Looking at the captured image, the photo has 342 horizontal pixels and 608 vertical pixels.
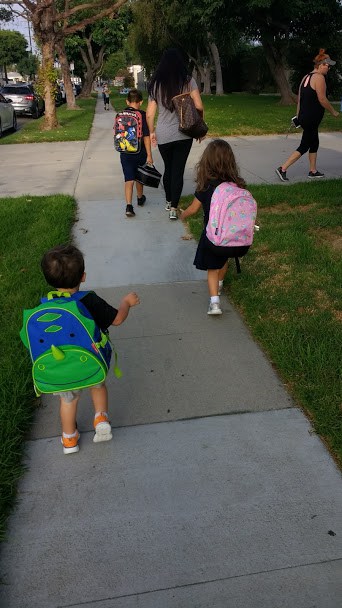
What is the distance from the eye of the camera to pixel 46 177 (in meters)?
9.39

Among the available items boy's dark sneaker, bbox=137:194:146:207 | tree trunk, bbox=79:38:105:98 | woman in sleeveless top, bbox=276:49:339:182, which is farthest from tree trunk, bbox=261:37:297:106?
tree trunk, bbox=79:38:105:98

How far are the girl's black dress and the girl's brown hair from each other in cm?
5

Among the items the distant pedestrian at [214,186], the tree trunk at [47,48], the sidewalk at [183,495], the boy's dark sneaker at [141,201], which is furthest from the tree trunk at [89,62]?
the sidewalk at [183,495]

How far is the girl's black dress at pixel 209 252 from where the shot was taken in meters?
3.90

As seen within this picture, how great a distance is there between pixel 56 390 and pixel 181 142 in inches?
166

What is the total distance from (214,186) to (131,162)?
2.85 metres

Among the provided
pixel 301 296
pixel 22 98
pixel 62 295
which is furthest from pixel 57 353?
pixel 22 98

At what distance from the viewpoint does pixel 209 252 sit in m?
4.02

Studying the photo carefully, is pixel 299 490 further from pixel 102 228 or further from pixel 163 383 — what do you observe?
pixel 102 228

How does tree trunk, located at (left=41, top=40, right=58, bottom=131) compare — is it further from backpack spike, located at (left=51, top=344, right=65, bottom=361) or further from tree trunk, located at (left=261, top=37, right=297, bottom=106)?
backpack spike, located at (left=51, top=344, right=65, bottom=361)

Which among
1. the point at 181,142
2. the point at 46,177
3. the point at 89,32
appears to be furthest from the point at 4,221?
the point at 89,32

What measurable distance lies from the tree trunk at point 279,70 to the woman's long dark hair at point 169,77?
22679mm

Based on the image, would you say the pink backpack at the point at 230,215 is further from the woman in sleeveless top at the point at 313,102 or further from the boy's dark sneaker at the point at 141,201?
the woman in sleeveless top at the point at 313,102

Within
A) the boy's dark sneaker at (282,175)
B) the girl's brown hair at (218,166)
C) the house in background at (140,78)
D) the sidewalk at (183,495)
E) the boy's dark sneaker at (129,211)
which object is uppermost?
the house in background at (140,78)
